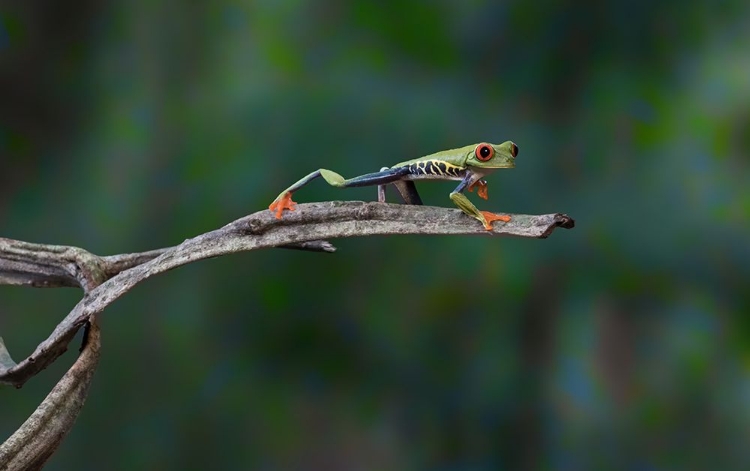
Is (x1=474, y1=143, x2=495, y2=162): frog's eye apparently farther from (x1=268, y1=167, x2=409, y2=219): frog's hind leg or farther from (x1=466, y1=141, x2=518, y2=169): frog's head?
(x1=268, y1=167, x2=409, y2=219): frog's hind leg

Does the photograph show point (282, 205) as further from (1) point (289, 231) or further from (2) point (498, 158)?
(2) point (498, 158)

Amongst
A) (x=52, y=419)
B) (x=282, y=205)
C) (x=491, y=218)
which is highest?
(x=282, y=205)

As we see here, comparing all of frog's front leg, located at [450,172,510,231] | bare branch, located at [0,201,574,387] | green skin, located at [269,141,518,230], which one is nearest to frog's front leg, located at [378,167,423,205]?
green skin, located at [269,141,518,230]

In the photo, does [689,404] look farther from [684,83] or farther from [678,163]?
[684,83]

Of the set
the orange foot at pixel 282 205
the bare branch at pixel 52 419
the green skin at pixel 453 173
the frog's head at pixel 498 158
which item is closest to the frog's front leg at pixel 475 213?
the green skin at pixel 453 173

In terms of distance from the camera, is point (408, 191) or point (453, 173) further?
point (408, 191)

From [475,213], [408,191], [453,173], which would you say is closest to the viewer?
[475,213]

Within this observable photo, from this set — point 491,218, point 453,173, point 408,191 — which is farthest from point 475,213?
Answer: point 408,191
